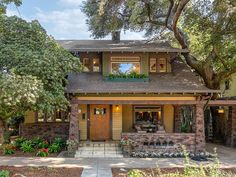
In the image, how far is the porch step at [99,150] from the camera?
1680 cm

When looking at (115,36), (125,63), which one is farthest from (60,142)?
(115,36)

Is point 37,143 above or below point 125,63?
below

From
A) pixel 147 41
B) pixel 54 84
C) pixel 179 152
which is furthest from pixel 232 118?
pixel 54 84

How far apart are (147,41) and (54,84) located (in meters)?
10.2

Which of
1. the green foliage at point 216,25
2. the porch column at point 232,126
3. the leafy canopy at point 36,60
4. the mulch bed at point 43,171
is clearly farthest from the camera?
the porch column at point 232,126

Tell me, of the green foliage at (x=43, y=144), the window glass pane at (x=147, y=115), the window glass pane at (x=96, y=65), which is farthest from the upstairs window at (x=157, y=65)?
the green foliage at (x=43, y=144)

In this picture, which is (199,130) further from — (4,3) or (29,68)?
(4,3)

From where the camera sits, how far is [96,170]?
44.2ft

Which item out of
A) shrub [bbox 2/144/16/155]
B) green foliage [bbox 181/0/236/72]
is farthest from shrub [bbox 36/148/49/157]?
green foliage [bbox 181/0/236/72]

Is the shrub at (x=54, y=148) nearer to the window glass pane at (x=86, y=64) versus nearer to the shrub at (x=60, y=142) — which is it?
the shrub at (x=60, y=142)

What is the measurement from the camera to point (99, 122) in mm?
19750

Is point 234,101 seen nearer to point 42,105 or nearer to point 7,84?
point 42,105

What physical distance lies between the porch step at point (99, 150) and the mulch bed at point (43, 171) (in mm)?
3313

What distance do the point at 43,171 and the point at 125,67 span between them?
858 centimetres
